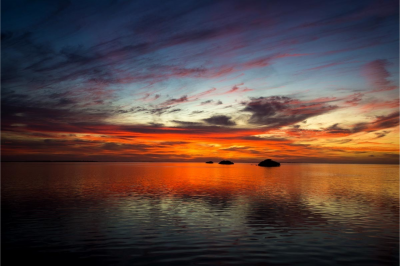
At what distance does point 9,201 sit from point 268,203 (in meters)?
40.8

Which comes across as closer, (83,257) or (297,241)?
(83,257)

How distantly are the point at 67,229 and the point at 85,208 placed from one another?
11684mm

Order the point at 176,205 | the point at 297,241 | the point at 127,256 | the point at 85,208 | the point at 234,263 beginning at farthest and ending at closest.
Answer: the point at 176,205 < the point at 85,208 < the point at 297,241 < the point at 127,256 < the point at 234,263

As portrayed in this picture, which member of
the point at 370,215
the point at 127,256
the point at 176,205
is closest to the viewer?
the point at 127,256

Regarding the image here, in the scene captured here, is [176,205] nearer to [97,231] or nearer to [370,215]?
[97,231]

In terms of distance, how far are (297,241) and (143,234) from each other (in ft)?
44.2

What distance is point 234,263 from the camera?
18.0 metres

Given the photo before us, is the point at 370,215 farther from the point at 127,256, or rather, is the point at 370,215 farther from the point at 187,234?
the point at 127,256

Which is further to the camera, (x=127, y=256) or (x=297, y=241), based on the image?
(x=297, y=241)

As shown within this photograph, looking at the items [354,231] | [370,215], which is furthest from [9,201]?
[370,215]

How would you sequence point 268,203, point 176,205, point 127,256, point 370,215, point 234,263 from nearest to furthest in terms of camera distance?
point 234,263 → point 127,256 → point 370,215 → point 176,205 → point 268,203

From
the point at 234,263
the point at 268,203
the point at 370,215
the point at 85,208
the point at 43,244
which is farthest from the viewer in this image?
the point at 268,203

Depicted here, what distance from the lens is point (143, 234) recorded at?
2483cm

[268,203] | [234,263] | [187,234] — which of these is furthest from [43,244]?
[268,203]
